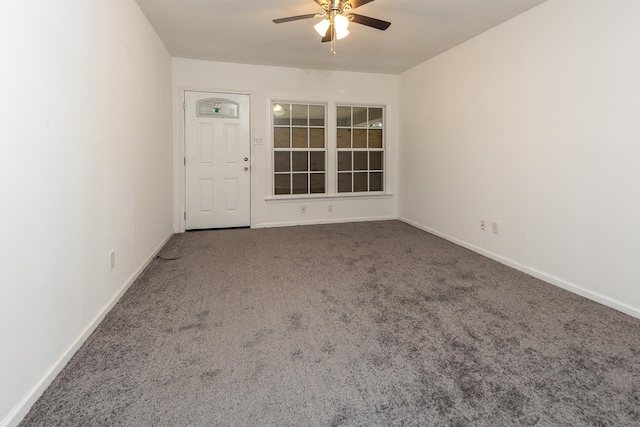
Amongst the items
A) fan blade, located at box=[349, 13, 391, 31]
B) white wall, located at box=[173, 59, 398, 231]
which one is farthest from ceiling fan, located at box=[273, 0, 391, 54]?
white wall, located at box=[173, 59, 398, 231]

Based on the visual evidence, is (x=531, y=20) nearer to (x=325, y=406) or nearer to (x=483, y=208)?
(x=483, y=208)

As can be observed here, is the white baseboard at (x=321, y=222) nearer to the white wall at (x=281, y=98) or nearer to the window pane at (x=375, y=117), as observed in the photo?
the white wall at (x=281, y=98)

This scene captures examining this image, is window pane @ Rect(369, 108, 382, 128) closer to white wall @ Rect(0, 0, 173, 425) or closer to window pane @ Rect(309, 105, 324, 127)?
window pane @ Rect(309, 105, 324, 127)

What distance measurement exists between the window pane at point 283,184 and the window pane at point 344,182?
87 centimetres

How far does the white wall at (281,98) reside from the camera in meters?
4.73

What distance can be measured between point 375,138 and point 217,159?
2643 mm

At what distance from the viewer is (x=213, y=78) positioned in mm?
4785

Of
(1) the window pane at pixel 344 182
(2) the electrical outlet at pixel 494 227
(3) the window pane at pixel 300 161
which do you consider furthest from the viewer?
(1) the window pane at pixel 344 182

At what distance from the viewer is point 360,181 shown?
5.68 meters

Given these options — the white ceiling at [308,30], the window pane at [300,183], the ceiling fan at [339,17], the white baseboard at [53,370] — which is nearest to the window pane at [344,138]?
the window pane at [300,183]

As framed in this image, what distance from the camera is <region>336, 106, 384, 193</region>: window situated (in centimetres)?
553

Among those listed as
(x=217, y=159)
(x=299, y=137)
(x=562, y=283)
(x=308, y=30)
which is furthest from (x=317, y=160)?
(x=562, y=283)

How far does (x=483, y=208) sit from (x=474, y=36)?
1.94 metres

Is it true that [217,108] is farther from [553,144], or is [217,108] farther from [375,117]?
[553,144]
